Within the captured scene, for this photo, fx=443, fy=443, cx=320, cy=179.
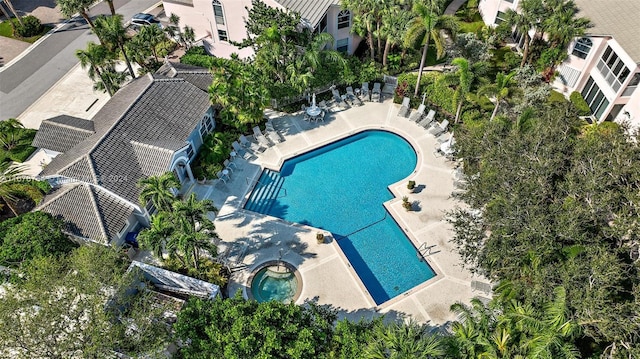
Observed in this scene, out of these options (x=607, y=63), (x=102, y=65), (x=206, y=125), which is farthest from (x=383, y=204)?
(x=102, y=65)

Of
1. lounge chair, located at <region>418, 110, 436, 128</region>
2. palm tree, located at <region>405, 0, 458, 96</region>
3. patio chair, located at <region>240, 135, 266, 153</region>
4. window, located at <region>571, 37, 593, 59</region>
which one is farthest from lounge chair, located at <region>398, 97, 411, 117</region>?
window, located at <region>571, 37, 593, 59</region>

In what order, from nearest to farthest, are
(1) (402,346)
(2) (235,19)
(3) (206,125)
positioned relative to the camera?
(1) (402,346)
(3) (206,125)
(2) (235,19)

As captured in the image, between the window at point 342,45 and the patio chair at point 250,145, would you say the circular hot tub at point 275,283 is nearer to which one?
the patio chair at point 250,145

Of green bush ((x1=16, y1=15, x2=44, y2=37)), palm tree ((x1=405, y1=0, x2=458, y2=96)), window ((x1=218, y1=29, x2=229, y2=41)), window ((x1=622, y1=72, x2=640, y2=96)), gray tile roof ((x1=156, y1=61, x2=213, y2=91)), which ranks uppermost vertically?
palm tree ((x1=405, y1=0, x2=458, y2=96))

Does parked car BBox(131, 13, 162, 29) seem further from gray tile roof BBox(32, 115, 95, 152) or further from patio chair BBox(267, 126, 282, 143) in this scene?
patio chair BBox(267, 126, 282, 143)

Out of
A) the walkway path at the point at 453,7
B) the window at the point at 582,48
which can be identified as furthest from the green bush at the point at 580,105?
the walkway path at the point at 453,7

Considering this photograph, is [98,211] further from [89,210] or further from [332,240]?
[332,240]

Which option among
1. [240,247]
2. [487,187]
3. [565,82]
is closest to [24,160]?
[240,247]
